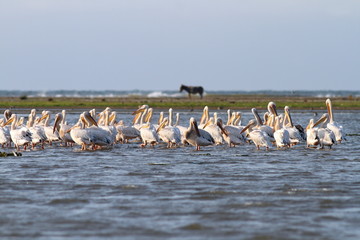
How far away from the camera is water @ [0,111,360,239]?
7.25 meters

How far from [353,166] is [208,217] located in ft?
18.7

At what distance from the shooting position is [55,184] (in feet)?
34.2

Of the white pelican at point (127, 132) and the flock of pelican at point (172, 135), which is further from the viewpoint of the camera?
the white pelican at point (127, 132)

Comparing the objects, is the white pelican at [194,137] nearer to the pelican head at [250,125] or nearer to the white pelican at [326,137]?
the pelican head at [250,125]

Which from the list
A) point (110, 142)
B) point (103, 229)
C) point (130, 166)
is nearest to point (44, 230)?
point (103, 229)

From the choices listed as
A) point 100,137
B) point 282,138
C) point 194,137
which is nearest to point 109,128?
point 100,137

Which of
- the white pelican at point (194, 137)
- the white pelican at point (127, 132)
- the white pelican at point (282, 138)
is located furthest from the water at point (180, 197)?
the white pelican at point (127, 132)

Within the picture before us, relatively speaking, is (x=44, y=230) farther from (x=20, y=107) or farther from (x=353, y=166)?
(x=20, y=107)

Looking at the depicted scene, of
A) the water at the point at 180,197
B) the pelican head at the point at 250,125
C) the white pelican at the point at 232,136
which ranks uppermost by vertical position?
the pelican head at the point at 250,125

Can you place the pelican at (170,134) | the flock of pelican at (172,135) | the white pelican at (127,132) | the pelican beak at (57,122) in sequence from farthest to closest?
the white pelican at (127,132)
the pelican beak at (57,122)
the pelican at (170,134)
the flock of pelican at (172,135)

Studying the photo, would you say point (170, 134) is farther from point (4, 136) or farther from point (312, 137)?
point (4, 136)

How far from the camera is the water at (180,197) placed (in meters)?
7.25

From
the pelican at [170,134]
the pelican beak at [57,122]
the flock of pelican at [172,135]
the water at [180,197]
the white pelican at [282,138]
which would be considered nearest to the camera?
the water at [180,197]

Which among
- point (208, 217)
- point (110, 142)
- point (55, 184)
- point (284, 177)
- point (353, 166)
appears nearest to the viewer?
point (208, 217)
